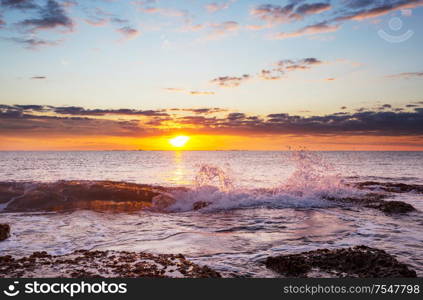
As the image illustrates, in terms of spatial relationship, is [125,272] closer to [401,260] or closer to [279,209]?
[401,260]

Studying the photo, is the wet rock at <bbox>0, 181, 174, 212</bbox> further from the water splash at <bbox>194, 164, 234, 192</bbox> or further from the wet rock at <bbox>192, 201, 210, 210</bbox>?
the water splash at <bbox>194, 164, 234, 192</bbox>

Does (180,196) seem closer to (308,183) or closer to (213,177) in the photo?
(213,177)

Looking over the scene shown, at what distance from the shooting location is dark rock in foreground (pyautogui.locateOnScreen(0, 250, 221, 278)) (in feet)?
26.7

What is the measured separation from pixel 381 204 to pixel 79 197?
21.4 metres

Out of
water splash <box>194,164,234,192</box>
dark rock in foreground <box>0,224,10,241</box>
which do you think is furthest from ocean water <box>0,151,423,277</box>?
water splash <box>194,164,234,192</box>

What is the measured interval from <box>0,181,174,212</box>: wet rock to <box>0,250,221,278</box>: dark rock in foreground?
10.5 metres

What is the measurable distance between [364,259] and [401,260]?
159 centimetres

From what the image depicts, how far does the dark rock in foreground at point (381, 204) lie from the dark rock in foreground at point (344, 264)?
404 inches

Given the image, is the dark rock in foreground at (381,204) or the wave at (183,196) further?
the wave at (183,196)

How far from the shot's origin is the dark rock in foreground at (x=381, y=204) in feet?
60.4

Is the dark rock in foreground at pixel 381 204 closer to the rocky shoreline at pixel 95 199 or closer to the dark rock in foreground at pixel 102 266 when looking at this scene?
the rocky shoreline at pixel 95 199

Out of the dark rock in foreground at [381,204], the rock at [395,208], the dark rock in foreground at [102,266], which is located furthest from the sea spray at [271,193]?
the dark rock in foreground at [102,266]

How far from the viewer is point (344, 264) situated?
29.1 feet

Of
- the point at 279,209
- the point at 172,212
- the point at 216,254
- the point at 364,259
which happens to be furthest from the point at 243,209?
the point at 364,259
